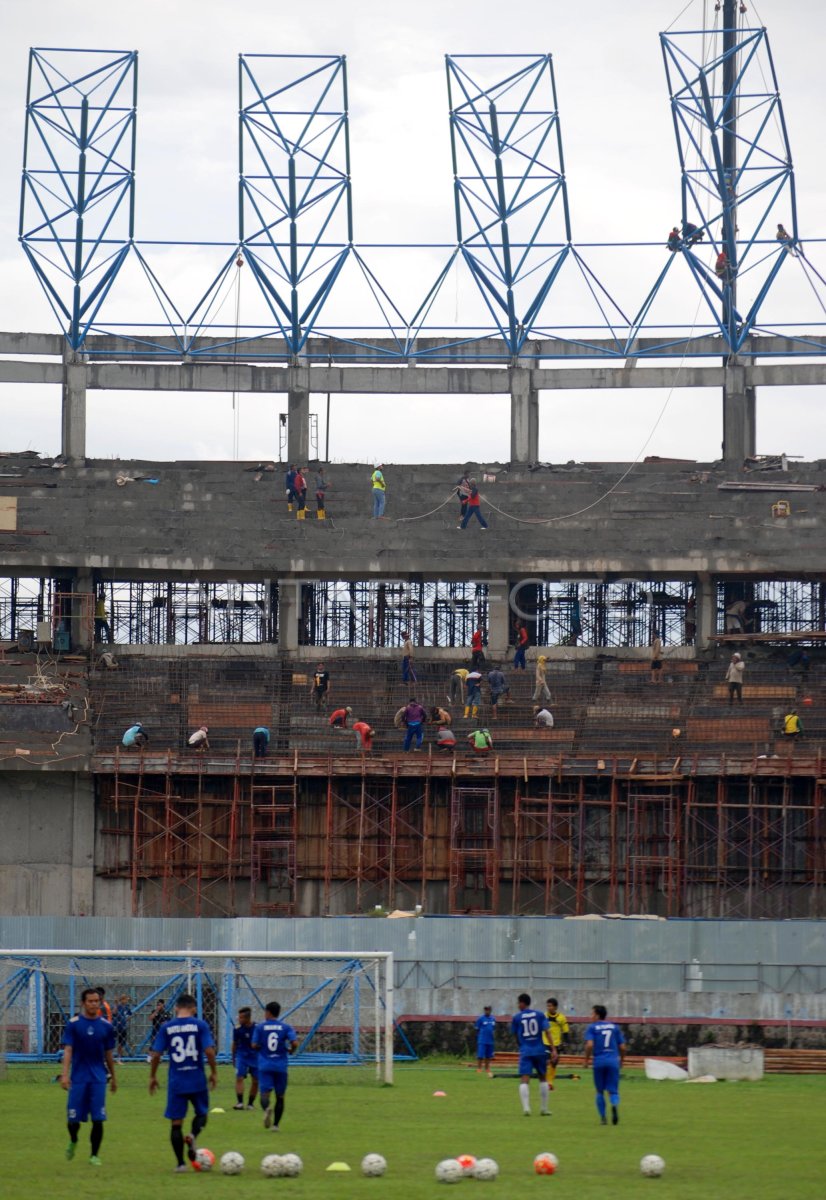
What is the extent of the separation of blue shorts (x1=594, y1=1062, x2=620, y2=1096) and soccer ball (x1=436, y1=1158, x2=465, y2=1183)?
5.35 meters

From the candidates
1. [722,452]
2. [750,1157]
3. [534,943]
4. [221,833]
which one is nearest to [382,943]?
[534,943]

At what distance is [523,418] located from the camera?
204ft

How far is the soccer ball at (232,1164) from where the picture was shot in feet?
55.0

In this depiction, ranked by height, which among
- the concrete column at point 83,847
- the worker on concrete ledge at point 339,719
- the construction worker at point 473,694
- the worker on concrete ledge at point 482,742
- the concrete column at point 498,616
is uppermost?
the concrete column at point 498,616

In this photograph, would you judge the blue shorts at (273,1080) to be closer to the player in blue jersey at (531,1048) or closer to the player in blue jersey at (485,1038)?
the player in blue jersey at (531,1048)

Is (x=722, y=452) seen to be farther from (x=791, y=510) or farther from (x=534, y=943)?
(x=534, y=943)

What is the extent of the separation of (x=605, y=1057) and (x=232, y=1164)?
5.83 m

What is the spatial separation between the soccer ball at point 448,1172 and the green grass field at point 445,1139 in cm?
11

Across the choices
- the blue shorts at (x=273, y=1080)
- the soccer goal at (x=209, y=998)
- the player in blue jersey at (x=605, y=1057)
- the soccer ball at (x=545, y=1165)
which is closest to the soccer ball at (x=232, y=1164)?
the soccer ball at (x=545, y=1165)

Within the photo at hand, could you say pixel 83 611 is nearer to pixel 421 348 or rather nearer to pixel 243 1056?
pixel 421 348

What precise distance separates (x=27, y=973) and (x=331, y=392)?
3499 centimetres

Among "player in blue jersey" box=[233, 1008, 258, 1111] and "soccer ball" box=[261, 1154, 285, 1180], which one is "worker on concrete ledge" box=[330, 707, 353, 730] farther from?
"soccer ball" box=[261, 1154, 285, 1180]

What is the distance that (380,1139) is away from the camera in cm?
1986

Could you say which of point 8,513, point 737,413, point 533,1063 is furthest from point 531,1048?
point 737,413
